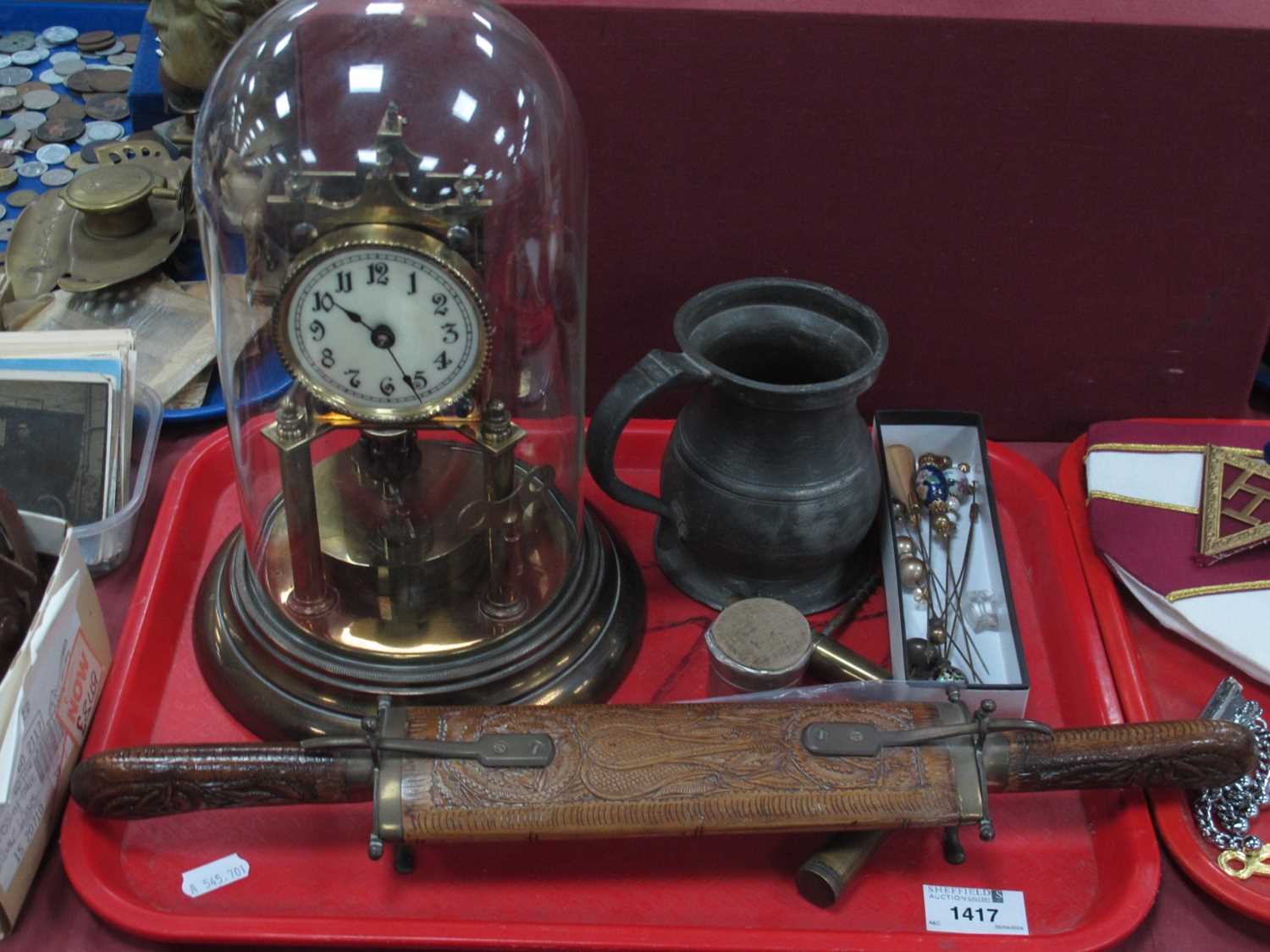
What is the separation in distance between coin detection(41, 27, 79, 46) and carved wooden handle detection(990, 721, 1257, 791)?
2.18m

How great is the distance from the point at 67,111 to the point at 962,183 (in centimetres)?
163

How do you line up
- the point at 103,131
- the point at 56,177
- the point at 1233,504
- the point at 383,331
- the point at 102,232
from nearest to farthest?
the point at 383,331 → the point at 1233,504 → the point at 102,232 → the point at 56,177 → the point at 103,131

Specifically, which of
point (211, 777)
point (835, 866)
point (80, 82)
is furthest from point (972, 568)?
point (80, 82)

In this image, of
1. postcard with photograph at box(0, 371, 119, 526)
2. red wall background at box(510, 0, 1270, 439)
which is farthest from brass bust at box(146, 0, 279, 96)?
red wall background at box(510, 0, 1270, 439)

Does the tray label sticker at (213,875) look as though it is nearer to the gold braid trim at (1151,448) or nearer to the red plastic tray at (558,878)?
the red plastic tray at (558,878)

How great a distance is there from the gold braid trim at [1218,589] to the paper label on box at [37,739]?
1.00m

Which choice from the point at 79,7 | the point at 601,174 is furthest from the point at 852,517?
the point at 79,7

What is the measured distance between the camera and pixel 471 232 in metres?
0.95

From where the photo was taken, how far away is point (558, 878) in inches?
40.1

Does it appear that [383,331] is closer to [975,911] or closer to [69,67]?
[975,911]

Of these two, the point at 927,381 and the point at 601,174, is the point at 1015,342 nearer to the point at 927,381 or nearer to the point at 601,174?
the point at 927,381

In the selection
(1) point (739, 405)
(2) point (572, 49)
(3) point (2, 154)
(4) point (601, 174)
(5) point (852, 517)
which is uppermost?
Answer: (2) point (572, 49)

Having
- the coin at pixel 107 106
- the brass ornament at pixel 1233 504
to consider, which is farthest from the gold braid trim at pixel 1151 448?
the coin at pixel 107 106

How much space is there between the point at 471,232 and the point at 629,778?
0.43 metres
